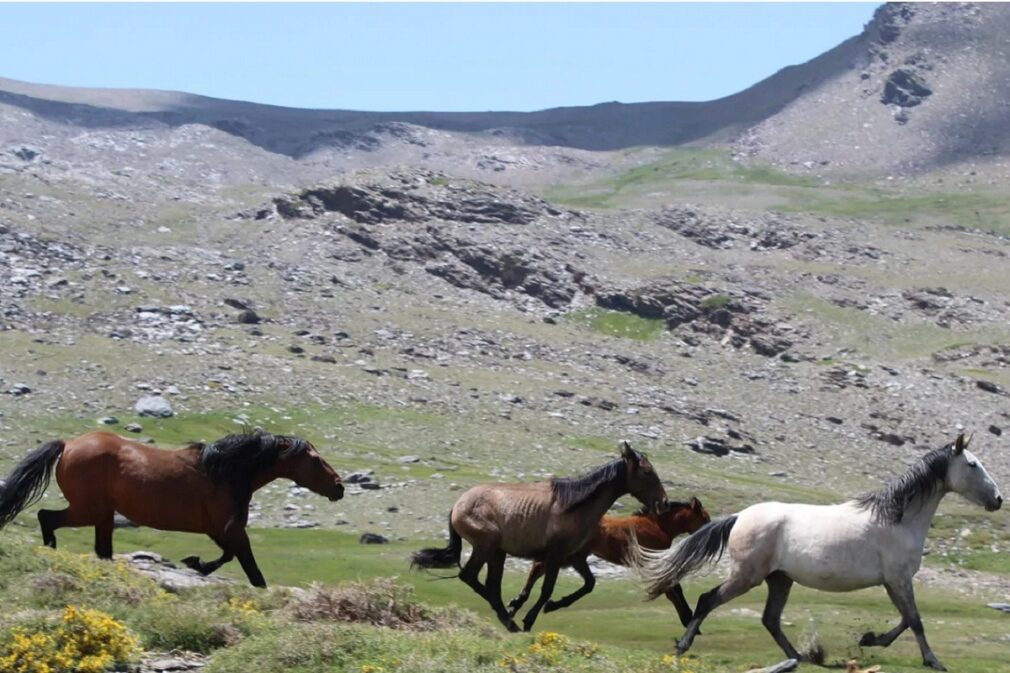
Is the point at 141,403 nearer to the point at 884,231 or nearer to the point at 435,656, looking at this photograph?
the point at 435,656

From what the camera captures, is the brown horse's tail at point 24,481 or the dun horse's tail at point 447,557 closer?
the brown horse's tail at point 24,481

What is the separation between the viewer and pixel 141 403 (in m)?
75.1

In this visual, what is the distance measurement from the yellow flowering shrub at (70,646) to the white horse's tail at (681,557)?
7984 millimetres

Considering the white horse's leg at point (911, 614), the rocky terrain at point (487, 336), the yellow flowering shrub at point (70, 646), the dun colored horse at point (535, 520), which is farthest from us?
the rocky terrain at point (487, 336)

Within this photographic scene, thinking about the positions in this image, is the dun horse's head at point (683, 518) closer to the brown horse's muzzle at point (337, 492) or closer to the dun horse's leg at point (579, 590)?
the dun horse's leg at point (579, 590)

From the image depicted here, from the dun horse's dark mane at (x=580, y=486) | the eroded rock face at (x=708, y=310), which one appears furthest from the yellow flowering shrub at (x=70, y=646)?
the eroded rock face at (x=708, y=310)

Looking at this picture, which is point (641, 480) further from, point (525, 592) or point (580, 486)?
point (525, 592)

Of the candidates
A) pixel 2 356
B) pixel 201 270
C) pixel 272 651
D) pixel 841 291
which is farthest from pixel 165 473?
pixel 841 291

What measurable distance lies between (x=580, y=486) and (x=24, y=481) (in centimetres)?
811

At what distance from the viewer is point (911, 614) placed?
20.0 metres

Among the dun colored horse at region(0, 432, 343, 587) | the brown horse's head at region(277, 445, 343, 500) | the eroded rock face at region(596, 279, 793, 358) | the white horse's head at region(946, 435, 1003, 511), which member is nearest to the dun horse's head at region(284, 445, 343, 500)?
the brown horse's head at region(277, 445, 343, 500)

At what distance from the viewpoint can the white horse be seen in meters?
20.2

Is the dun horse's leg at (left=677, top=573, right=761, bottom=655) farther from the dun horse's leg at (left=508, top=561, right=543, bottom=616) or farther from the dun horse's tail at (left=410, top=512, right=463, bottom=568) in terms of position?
the dun horse's tail at (left=410, top=512, right=463, bottom=568)

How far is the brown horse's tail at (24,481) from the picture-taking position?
71.1 ft
